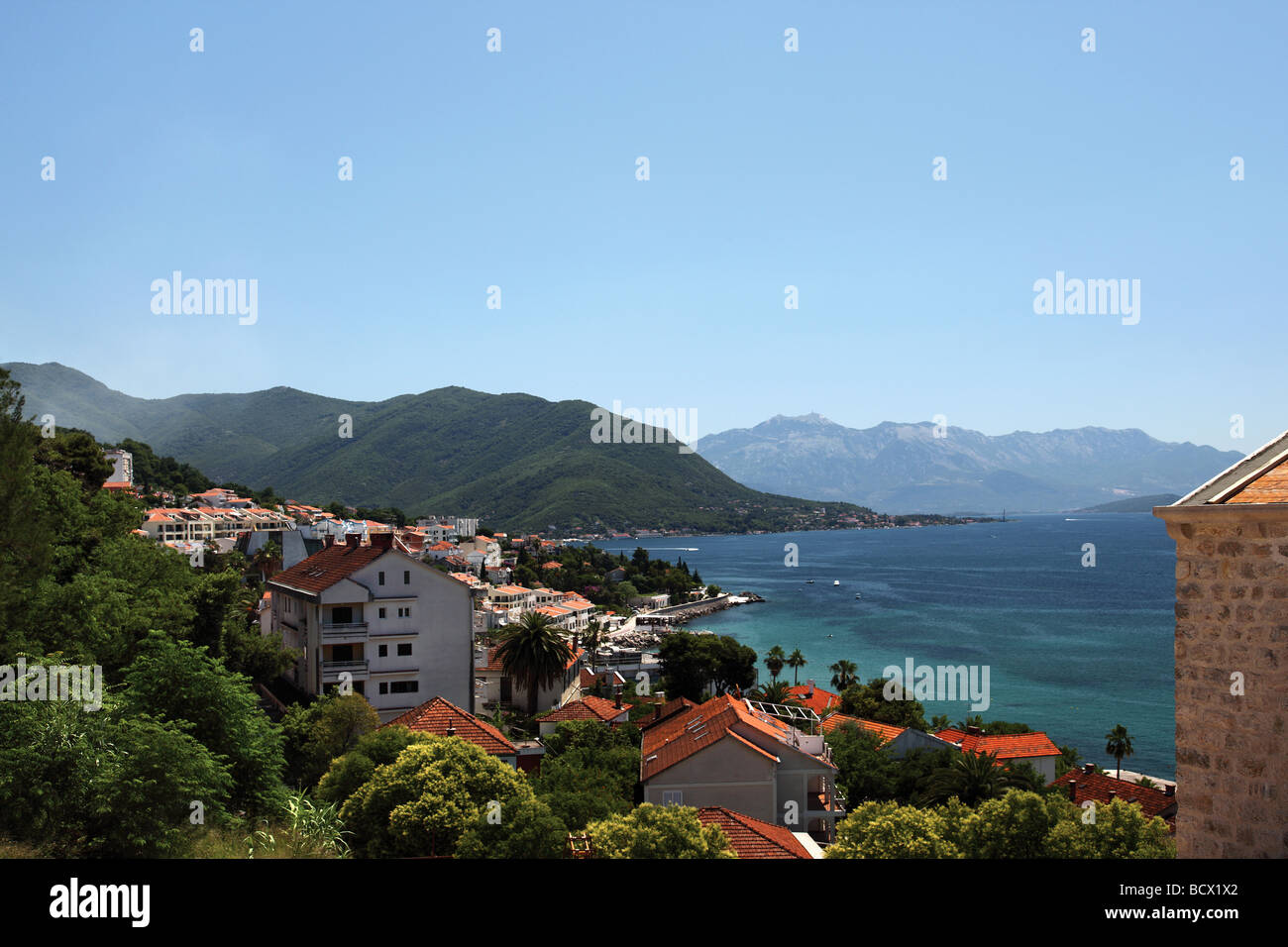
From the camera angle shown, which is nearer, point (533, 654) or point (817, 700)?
point (533, 654)

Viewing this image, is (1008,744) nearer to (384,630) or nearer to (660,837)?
(384,630)

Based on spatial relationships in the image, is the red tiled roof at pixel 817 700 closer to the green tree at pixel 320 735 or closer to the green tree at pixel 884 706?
the green tree at pixel 884 706

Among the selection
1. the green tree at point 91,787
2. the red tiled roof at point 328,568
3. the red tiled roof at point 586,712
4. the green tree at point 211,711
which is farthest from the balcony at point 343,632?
the green tree at point 91,787

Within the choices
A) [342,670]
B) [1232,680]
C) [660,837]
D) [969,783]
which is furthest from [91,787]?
[969,783]

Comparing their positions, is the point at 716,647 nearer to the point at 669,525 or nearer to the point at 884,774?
the point at 884,774

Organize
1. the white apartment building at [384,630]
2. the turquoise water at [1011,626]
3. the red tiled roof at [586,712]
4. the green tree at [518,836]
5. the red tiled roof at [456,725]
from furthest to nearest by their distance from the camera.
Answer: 1. the turquoise water at [1011,626]
2. the red tiled roof at [586,712]
3. the white apartment building at [384,630]
4. the red tiled roof at [456,725]
5. the green tree at [518,836]

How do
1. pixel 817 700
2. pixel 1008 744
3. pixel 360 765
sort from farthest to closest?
pixel 817 700 < pixel 1008 744 < pixel 360 765
